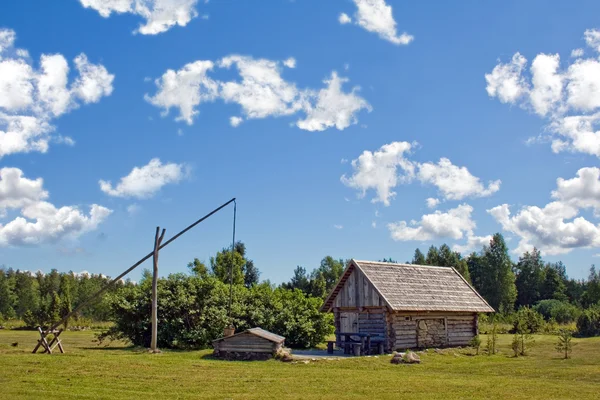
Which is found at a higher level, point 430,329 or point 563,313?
point 430,329

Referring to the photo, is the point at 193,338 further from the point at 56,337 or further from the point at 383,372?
the point at 383,372

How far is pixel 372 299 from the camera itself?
31.9m

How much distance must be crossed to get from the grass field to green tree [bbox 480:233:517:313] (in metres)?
55.8

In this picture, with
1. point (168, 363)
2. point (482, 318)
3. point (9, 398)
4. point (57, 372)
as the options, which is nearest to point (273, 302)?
point (168, 363)

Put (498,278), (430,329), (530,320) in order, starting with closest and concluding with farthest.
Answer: (430,329) < (530,320) < (498,278)

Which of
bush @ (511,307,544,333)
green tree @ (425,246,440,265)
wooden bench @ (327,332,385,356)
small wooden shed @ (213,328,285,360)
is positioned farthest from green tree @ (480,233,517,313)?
small wooden shed @ (213,328,285,360)

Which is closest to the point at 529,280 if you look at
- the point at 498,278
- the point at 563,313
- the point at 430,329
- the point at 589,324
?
the point at 498,278

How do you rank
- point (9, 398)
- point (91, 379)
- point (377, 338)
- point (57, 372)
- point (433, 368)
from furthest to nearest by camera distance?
point (377, 338) < point (433, 368) < point (57, 372) < point (91, 379) < point (9, 398)

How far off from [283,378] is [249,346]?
719 cm

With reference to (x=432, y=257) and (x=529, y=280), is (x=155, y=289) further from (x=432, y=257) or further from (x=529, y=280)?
(x=529, y=280)

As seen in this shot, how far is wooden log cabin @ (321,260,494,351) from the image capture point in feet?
104

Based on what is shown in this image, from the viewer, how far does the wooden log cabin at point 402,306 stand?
31.7m

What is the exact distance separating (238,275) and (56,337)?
3511 centimetres

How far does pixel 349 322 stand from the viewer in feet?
111
